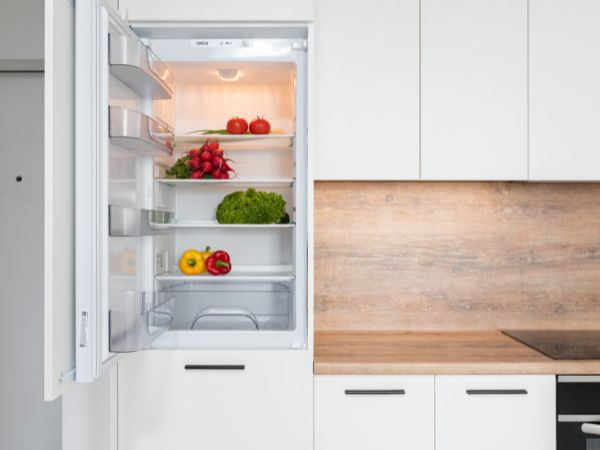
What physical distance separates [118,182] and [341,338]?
1.13m

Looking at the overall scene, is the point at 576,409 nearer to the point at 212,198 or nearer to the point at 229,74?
the point at 212,198

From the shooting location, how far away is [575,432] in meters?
1.71

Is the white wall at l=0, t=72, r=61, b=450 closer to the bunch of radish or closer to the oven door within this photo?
the bunch of radish

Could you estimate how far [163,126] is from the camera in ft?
5.54

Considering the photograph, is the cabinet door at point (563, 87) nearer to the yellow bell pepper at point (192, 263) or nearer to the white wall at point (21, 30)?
the yellow bell pepper at point (192, 263)

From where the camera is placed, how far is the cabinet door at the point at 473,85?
1.93m

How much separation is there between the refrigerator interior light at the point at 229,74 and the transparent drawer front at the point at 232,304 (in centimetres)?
82

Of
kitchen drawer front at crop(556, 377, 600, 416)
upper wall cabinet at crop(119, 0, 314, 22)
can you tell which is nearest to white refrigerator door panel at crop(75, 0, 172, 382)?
upper wall cabinet at crop(119, 0, 314, 22)

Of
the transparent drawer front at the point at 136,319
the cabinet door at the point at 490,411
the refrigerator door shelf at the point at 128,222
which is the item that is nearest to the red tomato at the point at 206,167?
the refrigerator door shelf at the point at 128,222

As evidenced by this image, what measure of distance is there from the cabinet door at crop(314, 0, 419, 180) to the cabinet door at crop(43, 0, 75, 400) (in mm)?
938

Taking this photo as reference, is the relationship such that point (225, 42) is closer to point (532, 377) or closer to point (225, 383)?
point (225, 383)

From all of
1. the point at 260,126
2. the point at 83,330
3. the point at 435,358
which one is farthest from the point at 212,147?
the point at 435,358

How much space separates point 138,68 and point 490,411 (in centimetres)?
158

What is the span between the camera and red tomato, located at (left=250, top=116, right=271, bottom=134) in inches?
76.1
